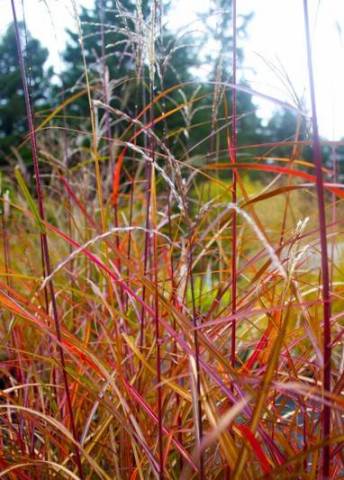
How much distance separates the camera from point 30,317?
2.92 ft

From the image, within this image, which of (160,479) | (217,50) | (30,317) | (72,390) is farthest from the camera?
(217,50)

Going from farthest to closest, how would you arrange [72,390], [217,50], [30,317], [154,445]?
[217,50], [72,390], [154,445], [30,317]

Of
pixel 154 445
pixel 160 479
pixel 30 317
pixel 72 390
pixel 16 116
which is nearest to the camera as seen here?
pixel 160 479

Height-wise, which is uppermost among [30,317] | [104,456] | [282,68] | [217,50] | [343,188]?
[217,50]

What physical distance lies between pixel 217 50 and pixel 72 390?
936 mm

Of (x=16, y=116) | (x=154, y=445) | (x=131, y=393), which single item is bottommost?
(x=154, y=445)

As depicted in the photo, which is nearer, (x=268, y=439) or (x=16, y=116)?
(x=268, y=439)

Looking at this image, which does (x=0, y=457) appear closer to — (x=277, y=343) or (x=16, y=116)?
(x=277, y=343)

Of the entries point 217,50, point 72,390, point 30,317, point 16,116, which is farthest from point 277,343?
point 16,116

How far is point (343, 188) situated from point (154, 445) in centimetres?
60

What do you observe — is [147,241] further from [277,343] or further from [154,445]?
[277,343]

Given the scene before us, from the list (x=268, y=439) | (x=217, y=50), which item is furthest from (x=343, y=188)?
(x=217, y=50)

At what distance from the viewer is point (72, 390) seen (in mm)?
1205

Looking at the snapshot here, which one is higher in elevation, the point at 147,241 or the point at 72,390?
the point at 147,241
